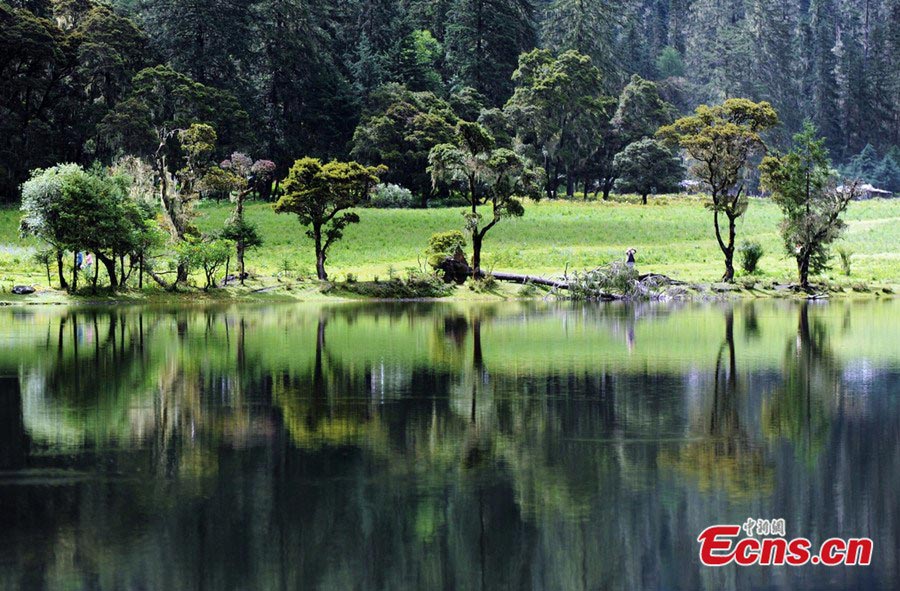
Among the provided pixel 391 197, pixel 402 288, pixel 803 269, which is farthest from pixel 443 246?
pixel 391 197

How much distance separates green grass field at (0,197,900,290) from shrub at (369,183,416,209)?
462 cm

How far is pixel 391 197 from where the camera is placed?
316ft

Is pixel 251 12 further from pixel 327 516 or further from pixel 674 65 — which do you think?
pixel 327 516

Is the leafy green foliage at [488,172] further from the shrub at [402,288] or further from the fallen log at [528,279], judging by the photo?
the shrub at [402,288]

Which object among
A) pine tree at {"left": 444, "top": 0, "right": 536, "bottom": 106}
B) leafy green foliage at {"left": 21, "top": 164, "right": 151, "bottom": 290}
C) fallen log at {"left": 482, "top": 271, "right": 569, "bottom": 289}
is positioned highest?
pine tree at {"left": 444, "top": 0, "right": 536, "bottom": 106}

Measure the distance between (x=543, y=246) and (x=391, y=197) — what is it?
76.3 ft

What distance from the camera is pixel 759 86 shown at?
16175 cm

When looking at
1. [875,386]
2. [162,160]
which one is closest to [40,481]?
[875,386]

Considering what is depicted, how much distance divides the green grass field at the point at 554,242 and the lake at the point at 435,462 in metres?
31.9

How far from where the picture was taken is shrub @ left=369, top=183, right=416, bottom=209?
9575cm

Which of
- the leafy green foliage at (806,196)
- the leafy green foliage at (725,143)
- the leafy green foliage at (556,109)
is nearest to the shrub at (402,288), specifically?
the leafy green foliage at (725,143)

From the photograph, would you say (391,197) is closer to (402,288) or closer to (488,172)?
(488,172)

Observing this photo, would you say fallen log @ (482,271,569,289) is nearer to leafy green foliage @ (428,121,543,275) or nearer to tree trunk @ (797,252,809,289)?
leafy green foliage @ (428,121,543,275)

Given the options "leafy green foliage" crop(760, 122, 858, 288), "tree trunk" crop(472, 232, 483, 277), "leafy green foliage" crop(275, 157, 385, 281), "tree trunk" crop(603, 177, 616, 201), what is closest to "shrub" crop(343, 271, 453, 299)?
"tree trunk" crop(472, 232, 483, 277)
